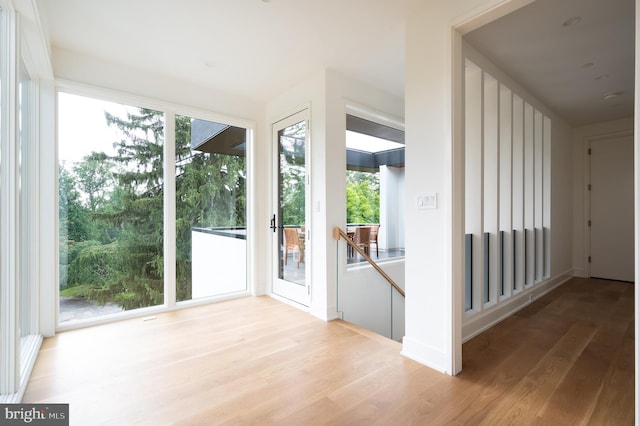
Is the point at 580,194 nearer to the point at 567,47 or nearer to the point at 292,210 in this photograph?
the point at 567,47

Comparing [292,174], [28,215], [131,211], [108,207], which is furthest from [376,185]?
[28,215]

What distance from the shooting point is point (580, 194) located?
17.0ft

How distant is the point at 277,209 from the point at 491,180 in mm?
2488

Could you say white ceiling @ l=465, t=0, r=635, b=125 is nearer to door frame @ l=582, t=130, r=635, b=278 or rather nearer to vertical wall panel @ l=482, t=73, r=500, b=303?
vertical wall panel @ l=482, t=73, r=500, b=303

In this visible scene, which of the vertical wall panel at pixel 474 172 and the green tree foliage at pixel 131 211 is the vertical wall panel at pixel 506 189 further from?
the green tree foliage at pixel 131 211

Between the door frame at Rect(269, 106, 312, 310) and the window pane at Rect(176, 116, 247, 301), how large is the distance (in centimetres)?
41

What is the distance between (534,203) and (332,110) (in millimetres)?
2963

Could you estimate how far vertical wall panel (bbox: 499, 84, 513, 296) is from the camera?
3.32 meters

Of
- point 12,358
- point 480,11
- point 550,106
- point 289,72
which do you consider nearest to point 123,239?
point 12,358

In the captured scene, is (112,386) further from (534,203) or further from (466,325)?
(534,203)

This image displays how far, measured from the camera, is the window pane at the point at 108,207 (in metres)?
2.95

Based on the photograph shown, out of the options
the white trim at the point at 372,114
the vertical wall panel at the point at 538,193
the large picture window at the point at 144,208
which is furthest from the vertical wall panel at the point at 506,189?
the large picture window at the point at 144,208

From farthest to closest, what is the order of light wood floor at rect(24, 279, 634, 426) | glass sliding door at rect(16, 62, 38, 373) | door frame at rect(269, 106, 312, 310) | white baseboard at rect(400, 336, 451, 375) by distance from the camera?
door frame at rect(269, 106, 312, 310) → glass sliding door at rect(16, 62, 38, 373) → white baseboard at rect(400, 336, 451, 375) → light wood floor at rect(24, 279, 634, 426)

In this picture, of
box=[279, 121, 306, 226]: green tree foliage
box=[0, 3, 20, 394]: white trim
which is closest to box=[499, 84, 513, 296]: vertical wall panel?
box=[279, 121, 306, 226]: green tree foliage
